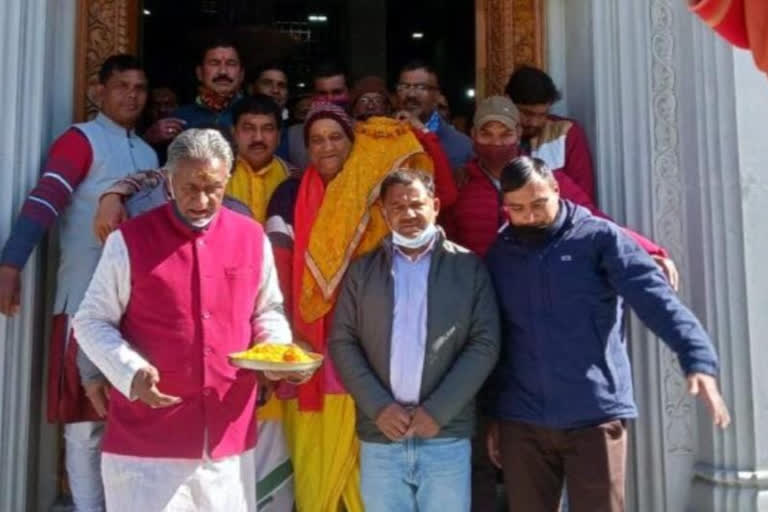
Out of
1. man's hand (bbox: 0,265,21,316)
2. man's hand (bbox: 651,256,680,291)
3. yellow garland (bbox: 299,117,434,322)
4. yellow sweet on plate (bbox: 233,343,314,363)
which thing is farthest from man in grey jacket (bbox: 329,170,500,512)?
man's hand (bbox: 0,265,21,316)

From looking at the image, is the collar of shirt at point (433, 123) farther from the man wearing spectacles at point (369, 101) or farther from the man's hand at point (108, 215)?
the man's hand at point (108, 215)

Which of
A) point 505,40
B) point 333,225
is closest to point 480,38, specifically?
point 505,40

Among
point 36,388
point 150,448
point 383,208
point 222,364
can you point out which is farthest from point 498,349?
point 36,388

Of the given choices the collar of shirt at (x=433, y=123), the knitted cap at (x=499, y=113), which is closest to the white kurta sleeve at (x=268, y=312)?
the knitted cap at (x=499, y=113)

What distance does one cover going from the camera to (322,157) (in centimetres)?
338

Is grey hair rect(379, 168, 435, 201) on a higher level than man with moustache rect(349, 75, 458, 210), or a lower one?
lower

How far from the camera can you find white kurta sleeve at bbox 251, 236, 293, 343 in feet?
8.96

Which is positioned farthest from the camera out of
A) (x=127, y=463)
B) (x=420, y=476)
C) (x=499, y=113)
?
(x=499, y=113)

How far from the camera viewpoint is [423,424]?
2.83 meters

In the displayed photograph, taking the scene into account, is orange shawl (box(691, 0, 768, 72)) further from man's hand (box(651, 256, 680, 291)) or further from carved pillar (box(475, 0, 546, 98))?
carved pillar (box(475, 0, 546, 98))

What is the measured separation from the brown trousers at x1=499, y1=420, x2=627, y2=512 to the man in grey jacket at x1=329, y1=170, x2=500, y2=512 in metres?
0.17

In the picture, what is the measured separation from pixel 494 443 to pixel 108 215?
1.63 m

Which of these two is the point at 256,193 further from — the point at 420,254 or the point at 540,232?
the point at 540,232

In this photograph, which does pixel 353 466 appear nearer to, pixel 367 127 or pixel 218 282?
pixel 218 282
